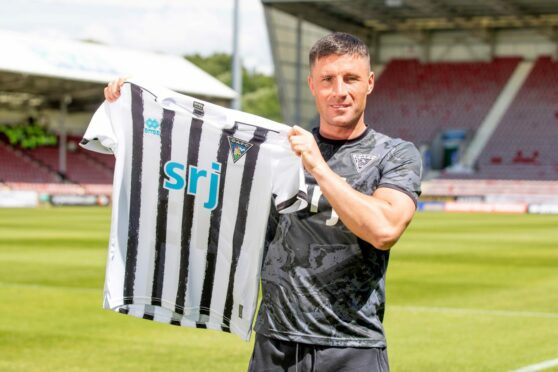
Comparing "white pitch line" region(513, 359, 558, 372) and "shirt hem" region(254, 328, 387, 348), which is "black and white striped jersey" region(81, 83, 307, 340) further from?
"white pitch line" region(513, 359, 558, 372)

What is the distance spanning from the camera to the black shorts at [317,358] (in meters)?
→ 3.88

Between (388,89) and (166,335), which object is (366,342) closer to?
(166,335)

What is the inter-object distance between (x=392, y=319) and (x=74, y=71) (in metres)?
38.6

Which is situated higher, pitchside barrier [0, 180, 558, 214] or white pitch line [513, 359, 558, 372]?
white pitch line [513, 359, 558, 372]

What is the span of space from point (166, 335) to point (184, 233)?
662 cm

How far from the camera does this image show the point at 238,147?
4117mm

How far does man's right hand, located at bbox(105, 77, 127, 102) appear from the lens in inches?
169

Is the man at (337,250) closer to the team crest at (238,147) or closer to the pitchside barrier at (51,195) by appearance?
the team crest at (238,147)

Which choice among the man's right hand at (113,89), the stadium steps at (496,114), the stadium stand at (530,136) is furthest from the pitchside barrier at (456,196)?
the man's right hand at (113,89)

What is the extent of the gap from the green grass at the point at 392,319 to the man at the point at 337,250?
5.12 m

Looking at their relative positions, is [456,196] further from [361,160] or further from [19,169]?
[361,160]

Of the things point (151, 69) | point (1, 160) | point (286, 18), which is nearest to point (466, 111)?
point (286, 18)

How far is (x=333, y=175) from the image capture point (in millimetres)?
3600

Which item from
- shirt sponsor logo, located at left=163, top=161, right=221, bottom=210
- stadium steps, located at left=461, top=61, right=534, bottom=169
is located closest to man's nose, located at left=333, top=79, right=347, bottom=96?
shirt sponsor logo, located at left=163, top=161, right=221, bottom=210
